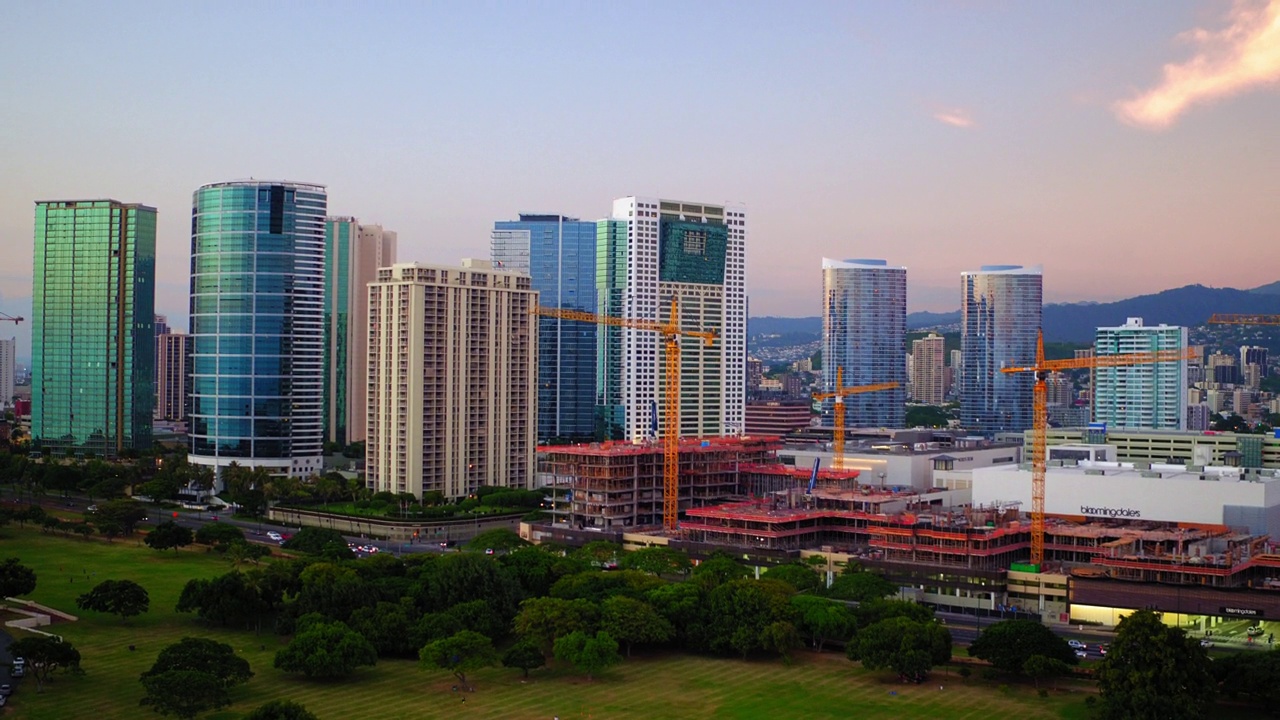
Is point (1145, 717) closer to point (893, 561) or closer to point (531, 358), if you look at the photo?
point (893, 561)

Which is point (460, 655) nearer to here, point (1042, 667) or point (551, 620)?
point (551, 620)

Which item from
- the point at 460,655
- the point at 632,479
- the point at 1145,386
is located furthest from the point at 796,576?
the point at 1145,386

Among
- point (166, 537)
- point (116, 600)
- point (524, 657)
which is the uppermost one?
point (166, 537)

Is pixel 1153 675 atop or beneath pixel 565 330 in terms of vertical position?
beneath

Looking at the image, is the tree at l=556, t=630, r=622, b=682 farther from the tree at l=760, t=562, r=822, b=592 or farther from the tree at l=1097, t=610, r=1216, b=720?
the tree at l=1097, t=610, r=1216, b=720

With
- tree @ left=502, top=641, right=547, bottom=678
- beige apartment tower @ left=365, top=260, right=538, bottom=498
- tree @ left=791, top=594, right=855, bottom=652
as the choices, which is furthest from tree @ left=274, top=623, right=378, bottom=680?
beige apartment tower @ left=365, top=260, right=538, bottom=498
